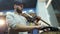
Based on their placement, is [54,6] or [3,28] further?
[3,28]

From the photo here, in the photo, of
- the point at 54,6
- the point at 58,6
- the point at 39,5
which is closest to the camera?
the point at 58,6

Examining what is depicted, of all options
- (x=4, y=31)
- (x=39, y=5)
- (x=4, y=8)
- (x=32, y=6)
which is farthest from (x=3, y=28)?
(x=39, y=5)

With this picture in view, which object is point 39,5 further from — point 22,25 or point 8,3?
point 22,25

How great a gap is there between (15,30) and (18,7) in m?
0.29

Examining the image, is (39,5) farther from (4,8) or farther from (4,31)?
(4,31)

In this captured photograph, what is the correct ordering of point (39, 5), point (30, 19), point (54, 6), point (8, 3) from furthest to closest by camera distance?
point (8, 3), point (39, 5), point (54, 6), point (30, 19)

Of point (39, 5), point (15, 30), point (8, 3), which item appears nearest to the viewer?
point (15, 30)

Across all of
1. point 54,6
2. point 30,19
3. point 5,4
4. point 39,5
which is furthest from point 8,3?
point 30,19

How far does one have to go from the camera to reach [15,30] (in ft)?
4.51

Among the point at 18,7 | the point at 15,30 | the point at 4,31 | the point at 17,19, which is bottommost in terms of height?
the point at 4,31

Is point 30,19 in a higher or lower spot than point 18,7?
lower

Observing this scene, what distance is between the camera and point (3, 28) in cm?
478

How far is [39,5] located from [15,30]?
250 cm

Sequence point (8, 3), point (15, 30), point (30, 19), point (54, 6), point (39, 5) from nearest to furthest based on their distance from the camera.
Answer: point (15, 30) < point (30, 19) < point (54, 6) < point (39, 5) < point (8, 3)
